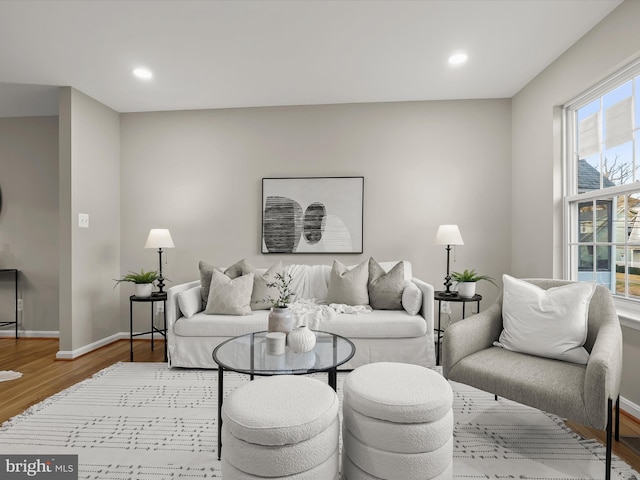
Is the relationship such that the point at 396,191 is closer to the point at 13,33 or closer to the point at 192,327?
the point at 192,327

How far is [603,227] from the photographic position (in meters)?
2.62

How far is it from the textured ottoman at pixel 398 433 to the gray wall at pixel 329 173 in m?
2.44

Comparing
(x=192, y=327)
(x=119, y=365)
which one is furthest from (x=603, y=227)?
(x=119, y=365)

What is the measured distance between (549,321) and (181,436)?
2.15 metres

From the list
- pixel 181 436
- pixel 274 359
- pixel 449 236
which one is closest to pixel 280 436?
pixel 274 359

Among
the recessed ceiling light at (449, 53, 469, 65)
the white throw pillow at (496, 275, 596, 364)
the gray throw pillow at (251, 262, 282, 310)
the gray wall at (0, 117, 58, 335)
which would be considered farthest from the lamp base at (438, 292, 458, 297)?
the gray wall at (0, 117, 58, 335)

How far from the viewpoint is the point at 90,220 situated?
360 centimetres

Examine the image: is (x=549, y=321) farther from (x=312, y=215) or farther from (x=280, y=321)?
(x=312, y=215)

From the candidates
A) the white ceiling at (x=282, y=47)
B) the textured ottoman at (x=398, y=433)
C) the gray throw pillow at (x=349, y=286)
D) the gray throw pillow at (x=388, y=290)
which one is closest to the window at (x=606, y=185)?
the white ceiling at (x=282, y=47)

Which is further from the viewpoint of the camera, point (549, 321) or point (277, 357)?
point (549, 321)

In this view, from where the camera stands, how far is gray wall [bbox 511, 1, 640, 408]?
7.36ft

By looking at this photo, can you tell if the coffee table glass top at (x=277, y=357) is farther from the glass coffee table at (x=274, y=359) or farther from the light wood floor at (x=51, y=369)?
the light wood floor at (x=51, y=369)

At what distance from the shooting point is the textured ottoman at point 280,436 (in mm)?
1229

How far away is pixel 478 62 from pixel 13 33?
3.53 m
